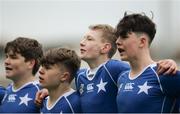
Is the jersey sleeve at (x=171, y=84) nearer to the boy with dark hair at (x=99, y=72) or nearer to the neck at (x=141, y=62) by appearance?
the neck at (x=141, y=62)

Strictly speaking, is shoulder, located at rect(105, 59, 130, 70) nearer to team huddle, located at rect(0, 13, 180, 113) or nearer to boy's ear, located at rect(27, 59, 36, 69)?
team huddle, located at rect(0, 13, 180, 113)

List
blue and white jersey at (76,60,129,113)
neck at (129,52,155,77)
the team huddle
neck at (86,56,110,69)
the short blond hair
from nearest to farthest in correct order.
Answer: the team huddle → neck at (129,52,155,77) → blue and white jersey at (76,60,129,113) → neck at (86,56,110,69) → the short blond hair

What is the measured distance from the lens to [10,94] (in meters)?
4.86

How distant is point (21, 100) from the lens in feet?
15.5

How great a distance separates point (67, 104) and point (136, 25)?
87cm

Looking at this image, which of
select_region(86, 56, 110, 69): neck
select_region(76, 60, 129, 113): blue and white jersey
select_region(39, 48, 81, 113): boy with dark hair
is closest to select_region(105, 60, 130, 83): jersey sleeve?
select_region(76, 60, 129, 113): blue and white jersey

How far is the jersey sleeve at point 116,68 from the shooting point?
4258 millimetres

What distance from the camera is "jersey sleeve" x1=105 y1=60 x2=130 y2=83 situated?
426 centimetres

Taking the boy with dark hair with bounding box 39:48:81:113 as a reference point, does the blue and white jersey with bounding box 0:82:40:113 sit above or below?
below

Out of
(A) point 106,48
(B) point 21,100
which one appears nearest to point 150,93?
(A) point 106,48

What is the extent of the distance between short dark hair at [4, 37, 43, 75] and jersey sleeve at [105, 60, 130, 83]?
35.1 inches

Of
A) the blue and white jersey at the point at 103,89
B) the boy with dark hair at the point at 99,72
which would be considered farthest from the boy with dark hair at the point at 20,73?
the blue and white jersey at the point at 103,89

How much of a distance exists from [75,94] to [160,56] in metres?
4.72

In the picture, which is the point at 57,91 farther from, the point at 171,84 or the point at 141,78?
the point at 171,84
